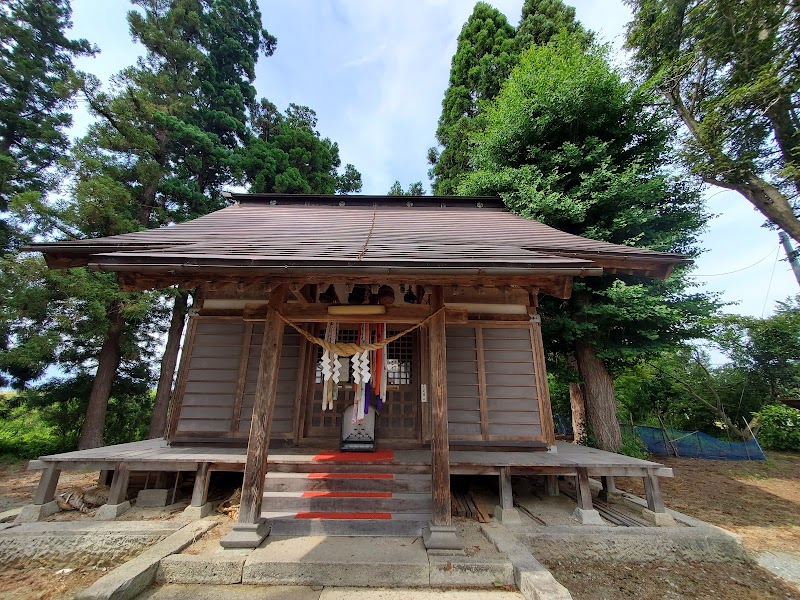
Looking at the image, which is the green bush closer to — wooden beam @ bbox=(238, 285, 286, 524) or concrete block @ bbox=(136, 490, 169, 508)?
wooden beam @ bbox=(238, 285, 286, 524)

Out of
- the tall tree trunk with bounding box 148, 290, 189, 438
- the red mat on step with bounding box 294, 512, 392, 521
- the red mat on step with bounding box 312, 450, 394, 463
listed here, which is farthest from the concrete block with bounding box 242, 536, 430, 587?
the tall tree trunk with bounding box 148, 290, 189, 438

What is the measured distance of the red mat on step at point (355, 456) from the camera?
15.1ft

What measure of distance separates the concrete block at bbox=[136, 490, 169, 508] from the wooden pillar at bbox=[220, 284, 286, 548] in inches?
77.9

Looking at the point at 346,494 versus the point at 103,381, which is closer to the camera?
the point at 346,494

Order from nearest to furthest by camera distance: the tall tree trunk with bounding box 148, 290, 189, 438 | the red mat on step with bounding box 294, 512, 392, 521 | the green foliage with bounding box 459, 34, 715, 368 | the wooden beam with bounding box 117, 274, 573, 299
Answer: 1. the wooden beam with bounding box 117, 274, 573, 299
2. the red mat on step with bounding box 294, 512, 392, 521
3. the green foliage with bounding box 459, 34, 715, 368
4. the tall tree trunk with bounding box 148, 290, 189, 438

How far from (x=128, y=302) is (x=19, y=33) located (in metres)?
11.9

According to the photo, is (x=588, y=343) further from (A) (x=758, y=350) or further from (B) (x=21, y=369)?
(B) (x=21, y=369)

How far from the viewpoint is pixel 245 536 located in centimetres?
332

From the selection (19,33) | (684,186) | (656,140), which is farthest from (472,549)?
(19,33)

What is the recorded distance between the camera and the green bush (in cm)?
1034

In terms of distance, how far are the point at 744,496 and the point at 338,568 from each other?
7.99m

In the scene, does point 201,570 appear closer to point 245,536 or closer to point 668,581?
point 245,536

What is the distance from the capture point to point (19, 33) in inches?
459

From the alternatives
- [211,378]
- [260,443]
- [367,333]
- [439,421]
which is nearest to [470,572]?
[439,421]
